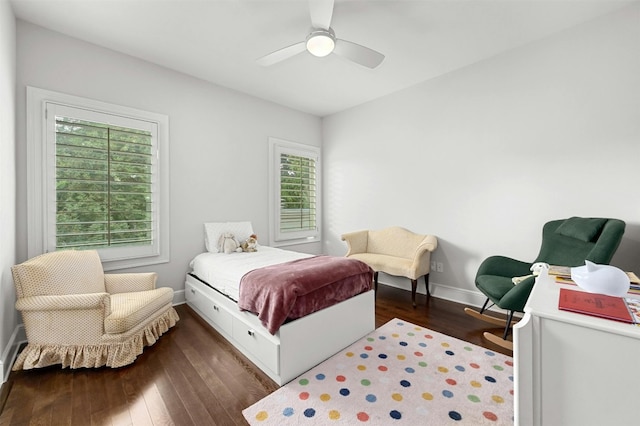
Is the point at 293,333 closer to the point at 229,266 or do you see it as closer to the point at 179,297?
the point at 229,266

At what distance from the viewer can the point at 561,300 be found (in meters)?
1.04

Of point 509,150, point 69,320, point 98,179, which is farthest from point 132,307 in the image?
point 509,150

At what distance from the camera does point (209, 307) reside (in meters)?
2.66

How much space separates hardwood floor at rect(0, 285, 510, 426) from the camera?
1507mm

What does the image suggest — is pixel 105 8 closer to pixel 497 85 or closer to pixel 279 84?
pixel 279 84

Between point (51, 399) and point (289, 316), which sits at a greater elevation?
point (289, 316)

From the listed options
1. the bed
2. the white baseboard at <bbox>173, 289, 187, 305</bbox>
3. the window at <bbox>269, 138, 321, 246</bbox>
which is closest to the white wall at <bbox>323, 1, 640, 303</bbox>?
the window at <bbox>269, 138, 321, 246</bbox>

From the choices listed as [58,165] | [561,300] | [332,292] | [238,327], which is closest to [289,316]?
[332,292]

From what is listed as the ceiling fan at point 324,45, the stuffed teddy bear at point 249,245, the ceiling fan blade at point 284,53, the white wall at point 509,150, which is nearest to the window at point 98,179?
the stuffed teddy bear at point 249,245

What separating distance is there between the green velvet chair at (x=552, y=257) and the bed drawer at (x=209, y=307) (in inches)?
88.6

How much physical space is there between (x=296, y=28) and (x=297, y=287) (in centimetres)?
226

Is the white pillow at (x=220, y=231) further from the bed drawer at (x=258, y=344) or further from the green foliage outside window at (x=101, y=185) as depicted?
the bed drawer at (x=258, y=344)

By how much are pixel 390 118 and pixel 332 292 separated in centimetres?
281

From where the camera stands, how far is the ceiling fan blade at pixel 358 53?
2174mm
